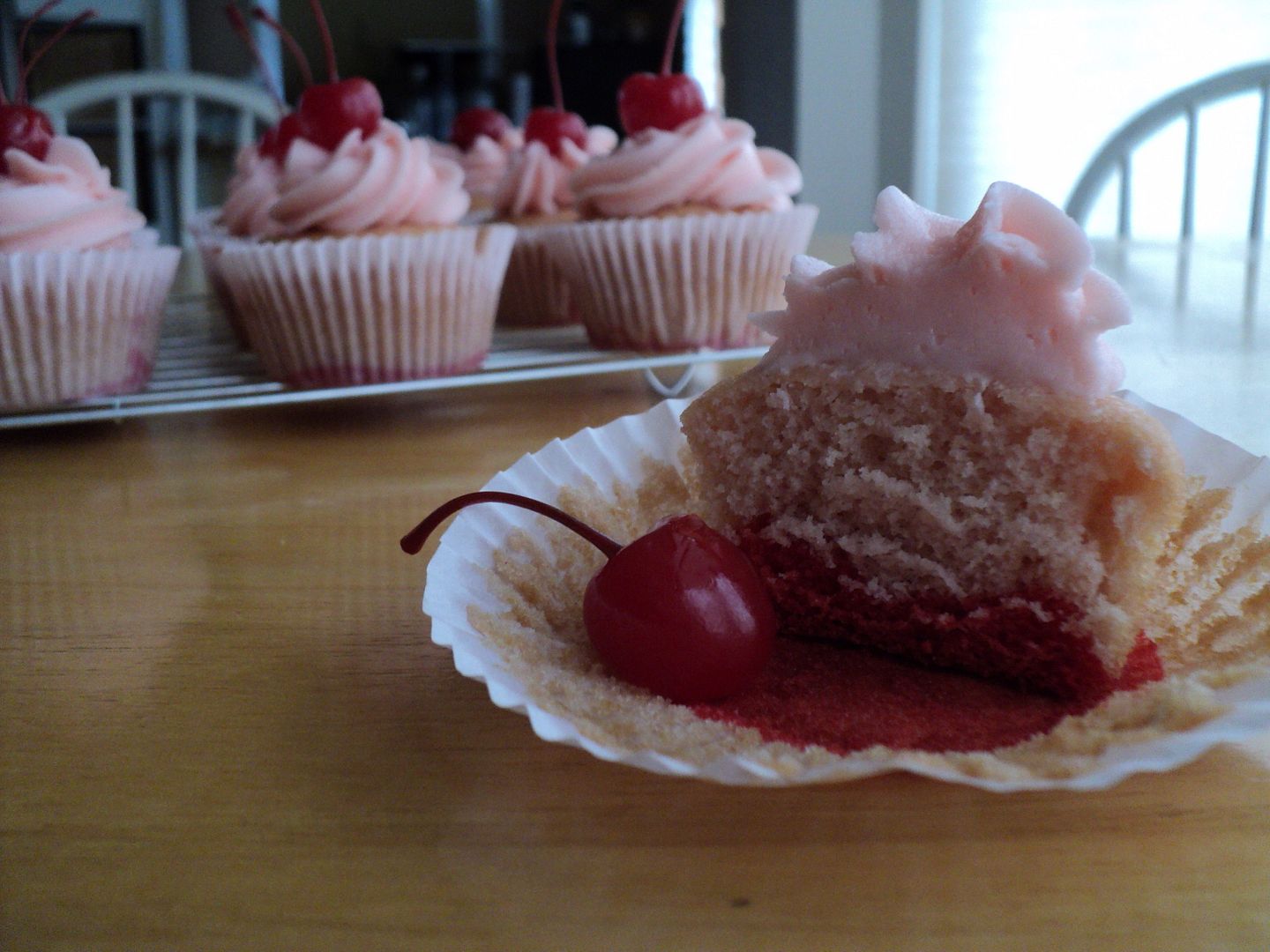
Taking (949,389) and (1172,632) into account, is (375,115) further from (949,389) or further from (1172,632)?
(1172,632)

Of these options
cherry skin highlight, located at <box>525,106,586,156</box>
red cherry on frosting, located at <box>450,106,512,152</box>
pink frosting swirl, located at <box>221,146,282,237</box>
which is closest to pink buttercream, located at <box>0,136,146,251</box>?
pink frosting swirl, located at <box>221,146,282,237</box>

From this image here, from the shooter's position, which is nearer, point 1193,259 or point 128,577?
point 128,577

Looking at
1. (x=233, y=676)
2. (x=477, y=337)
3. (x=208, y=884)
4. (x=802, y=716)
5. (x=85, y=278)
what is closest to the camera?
(x=208, y=884)

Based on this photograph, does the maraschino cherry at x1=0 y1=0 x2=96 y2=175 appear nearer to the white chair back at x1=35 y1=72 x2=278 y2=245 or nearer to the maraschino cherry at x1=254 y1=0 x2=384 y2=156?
the maraschino cherry at x1=254 y1=0 x2=384 y2=156

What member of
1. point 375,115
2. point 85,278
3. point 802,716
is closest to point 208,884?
point 802,716

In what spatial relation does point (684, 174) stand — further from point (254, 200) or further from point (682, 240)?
point (254, 200)
